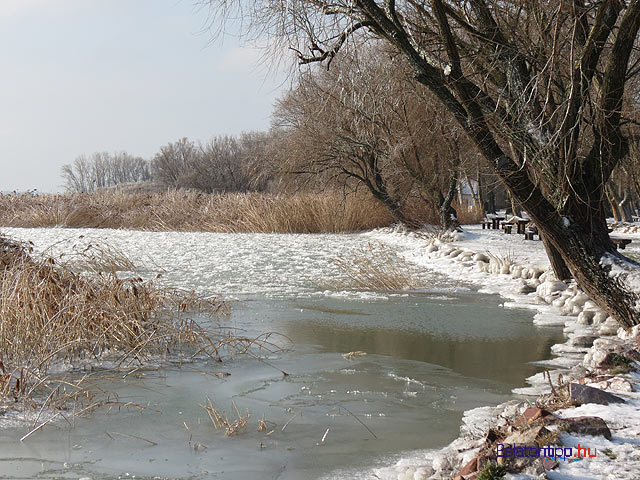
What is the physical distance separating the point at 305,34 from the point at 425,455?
4.17 m

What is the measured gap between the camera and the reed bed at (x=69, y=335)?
3.94m

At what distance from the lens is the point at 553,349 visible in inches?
196

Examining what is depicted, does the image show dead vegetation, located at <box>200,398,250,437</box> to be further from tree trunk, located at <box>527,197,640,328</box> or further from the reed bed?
tree trunk, located at <box>527,197,640,328</box>

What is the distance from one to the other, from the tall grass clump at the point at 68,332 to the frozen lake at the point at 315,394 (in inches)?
13.5

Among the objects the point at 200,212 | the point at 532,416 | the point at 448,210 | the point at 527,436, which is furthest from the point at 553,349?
the point at 200,212

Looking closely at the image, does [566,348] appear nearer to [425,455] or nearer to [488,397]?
[488,397]

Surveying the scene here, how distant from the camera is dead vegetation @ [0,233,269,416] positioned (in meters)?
3.81

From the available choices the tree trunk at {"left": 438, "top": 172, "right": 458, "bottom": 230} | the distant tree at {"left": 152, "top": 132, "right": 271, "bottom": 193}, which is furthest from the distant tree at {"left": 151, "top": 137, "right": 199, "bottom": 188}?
the tree trunk at {"left": 438, "top": 172, "right": 458, "bottom": 230}

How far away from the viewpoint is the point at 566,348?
4961 mm

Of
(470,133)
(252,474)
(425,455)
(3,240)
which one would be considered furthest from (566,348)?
(3,240)

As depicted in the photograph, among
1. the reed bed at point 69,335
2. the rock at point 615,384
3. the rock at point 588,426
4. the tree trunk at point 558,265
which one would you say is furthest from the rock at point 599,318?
the rock at point 588,426

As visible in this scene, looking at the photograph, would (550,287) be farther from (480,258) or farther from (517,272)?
(480,258)

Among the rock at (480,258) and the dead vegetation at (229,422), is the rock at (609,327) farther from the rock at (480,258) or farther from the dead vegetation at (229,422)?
the rock at (480,258)

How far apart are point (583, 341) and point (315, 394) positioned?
250 cm
